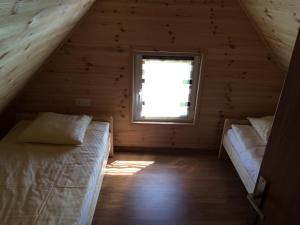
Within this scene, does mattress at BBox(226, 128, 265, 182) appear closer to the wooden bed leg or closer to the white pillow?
the white pillow

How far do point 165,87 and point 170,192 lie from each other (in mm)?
1179

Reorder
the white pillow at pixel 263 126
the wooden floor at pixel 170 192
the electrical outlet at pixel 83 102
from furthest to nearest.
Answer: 1. the electrical outlet at pixel 83 102
2. the white pillow at pixel 263 126
3. the wooden floor at pixel 170 192

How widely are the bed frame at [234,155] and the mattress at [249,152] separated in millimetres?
47

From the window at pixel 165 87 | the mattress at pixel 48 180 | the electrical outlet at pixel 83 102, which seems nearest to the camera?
the mattress at pixel 48 180

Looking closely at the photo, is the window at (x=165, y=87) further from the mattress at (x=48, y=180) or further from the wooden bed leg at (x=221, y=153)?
Result: the mattress at (x=48, y=180)

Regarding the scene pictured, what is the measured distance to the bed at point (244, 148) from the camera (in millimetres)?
2238

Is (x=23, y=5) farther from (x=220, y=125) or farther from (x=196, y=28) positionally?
(x=220, y=125)

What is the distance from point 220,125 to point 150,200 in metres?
1.28

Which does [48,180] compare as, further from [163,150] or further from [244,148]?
[244,148]

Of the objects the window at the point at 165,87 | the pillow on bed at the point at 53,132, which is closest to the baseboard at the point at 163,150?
the window at the point at 165,87

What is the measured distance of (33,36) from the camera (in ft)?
5.20

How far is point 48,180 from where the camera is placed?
191 centimetres

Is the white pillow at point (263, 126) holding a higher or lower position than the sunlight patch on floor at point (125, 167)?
higher

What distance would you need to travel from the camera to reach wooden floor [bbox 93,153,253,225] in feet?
7.64
